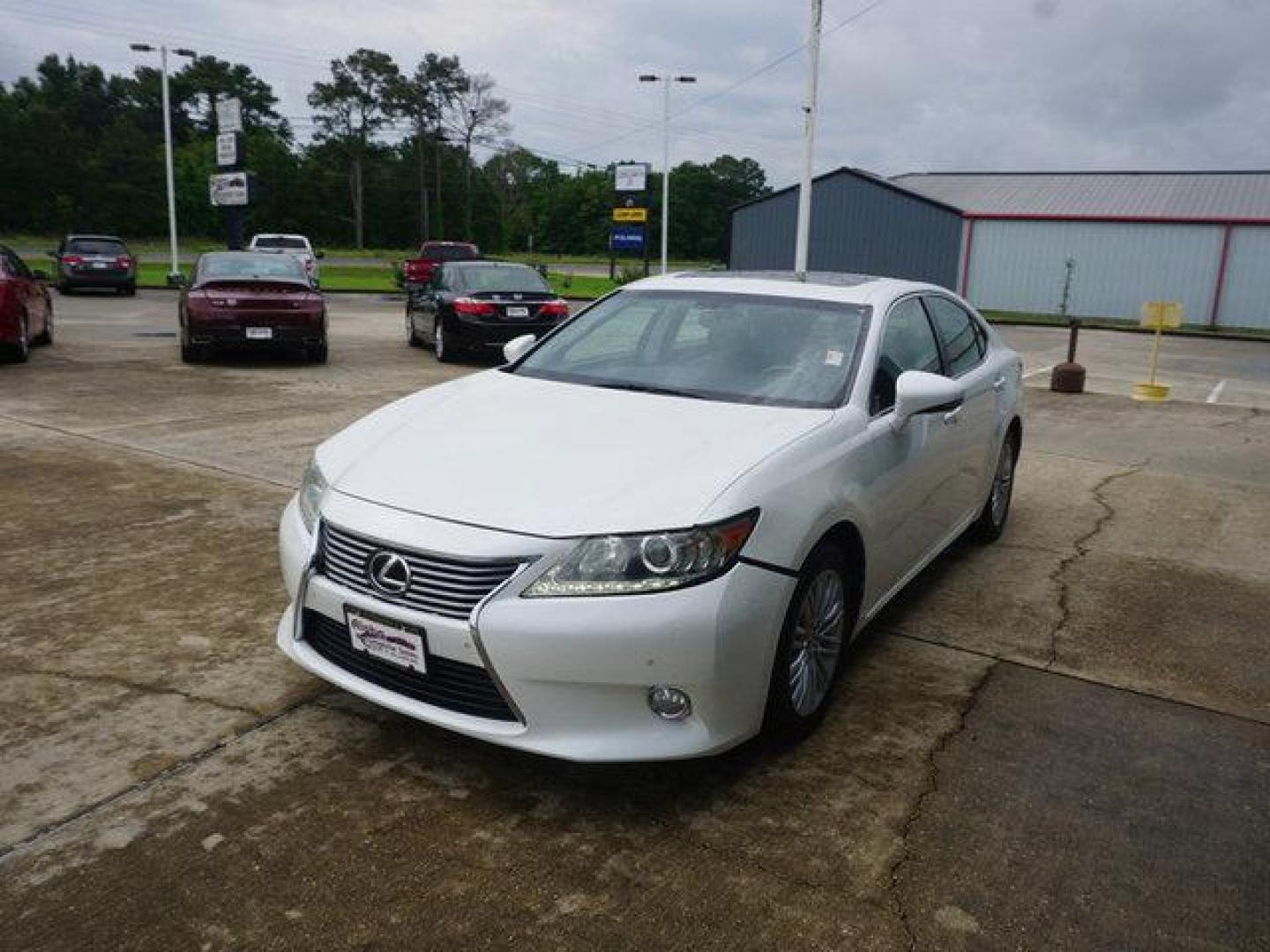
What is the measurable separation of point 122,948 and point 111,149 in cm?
8762

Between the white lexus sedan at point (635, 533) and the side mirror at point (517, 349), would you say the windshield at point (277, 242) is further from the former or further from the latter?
the white lexus sedan at point (635, 533)

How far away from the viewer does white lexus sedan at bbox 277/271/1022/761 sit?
110 inches

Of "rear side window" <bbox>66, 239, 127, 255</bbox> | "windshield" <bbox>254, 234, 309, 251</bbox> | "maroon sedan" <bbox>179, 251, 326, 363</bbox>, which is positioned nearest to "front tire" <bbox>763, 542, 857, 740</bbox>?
"maroon sedan" <bbox>179, 251, 326, 363</bbox>

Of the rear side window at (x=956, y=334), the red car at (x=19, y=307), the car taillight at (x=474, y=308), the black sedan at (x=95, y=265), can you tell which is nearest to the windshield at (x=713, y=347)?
the rear side window at (x=956, y=334)

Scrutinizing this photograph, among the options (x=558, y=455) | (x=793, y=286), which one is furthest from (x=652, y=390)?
(x=793, y=286)

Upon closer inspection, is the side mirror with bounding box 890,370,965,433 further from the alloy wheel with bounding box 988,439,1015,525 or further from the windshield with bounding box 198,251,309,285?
the windshield with bounding box 198,251,309,285

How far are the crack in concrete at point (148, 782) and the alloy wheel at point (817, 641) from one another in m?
1.74

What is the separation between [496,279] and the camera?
14.6 meters

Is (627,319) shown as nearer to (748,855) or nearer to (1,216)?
(748,855)

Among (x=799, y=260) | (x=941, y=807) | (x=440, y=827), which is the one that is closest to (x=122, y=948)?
(x=440, y=827)

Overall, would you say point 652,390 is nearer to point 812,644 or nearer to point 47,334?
point 812,644

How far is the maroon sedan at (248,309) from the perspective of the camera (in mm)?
12594

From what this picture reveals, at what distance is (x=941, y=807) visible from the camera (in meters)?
3.05

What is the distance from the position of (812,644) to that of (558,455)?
1.06 metres
